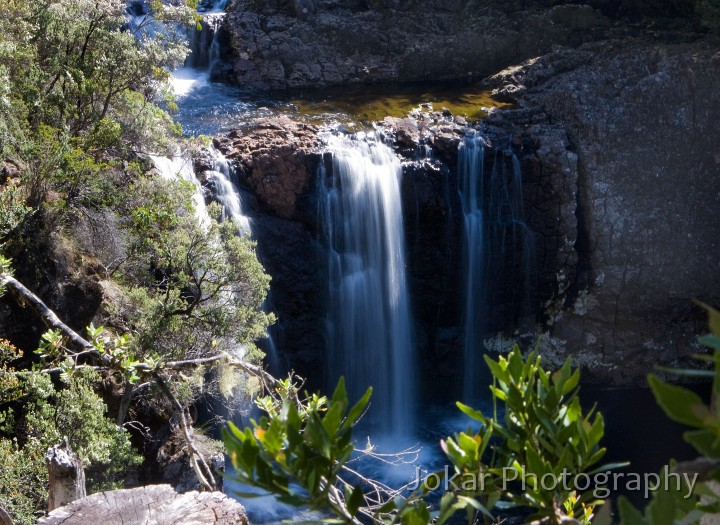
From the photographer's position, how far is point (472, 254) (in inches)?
464

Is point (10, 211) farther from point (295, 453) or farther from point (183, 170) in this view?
point (295, 453)

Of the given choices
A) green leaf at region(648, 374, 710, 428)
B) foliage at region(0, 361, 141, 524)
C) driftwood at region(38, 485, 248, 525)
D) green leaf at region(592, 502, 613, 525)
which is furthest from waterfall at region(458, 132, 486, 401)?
green leaf at region(648, 374, 710, 428)

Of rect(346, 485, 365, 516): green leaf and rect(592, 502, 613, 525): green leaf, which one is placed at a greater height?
rect(592, 502, 613, 525): green leaf

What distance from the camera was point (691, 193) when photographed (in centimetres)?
1179

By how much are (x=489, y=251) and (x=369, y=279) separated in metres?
2.12

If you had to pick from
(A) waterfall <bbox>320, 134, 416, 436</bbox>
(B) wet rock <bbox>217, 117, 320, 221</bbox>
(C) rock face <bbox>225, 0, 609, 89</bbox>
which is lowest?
(A) waterfall <bbox>320, 134, 416, 436</bbox>

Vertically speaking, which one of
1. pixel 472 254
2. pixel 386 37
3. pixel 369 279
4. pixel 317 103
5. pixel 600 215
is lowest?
pixel 369 279

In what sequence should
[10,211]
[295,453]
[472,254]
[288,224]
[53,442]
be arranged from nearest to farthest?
[295,453]
[53,442]
[10,211]
[288,224]
[472,254]

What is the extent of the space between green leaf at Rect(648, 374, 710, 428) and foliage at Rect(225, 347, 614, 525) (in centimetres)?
54

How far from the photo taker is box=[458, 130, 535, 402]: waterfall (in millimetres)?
11570

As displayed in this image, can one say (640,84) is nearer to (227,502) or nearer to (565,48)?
(565,48)

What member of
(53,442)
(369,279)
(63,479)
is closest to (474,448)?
(63,479)

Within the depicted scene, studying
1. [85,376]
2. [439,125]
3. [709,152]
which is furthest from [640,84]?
[85,376]

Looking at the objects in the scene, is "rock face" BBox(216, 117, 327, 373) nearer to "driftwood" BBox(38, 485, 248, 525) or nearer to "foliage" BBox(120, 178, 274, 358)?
"foliage" BBox(120, 178, 274, 358)
